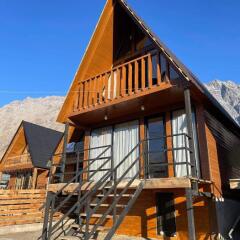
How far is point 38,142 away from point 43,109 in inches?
5090

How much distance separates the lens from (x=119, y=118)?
11.9 metres

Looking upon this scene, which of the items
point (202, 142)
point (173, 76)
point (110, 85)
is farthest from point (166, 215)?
point (110, 85)

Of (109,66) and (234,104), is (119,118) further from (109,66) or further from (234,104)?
(234,104)

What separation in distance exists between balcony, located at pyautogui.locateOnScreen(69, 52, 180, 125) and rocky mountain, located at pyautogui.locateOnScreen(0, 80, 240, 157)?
101 meters

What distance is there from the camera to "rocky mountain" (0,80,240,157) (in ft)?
402

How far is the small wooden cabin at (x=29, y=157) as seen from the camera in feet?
83.1

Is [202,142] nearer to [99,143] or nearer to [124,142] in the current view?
[124,142]

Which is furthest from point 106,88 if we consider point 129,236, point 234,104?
point 234,104

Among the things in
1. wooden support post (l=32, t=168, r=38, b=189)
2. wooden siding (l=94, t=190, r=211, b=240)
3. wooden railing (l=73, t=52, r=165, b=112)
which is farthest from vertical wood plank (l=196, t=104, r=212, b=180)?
wooden support post (l=32, t=168, r=38, b=189)

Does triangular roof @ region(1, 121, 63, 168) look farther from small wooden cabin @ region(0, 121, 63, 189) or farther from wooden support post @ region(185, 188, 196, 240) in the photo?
wooden support post @ region(185, 188, 196, 240)

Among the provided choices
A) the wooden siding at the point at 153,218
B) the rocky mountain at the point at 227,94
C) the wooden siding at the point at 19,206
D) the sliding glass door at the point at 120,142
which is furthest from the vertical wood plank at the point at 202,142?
the rocky mountain at the point at 227,94

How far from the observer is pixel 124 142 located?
11.4m

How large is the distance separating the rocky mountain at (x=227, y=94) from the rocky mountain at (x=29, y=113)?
3123 inches

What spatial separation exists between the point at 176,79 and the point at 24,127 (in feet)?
74.0
